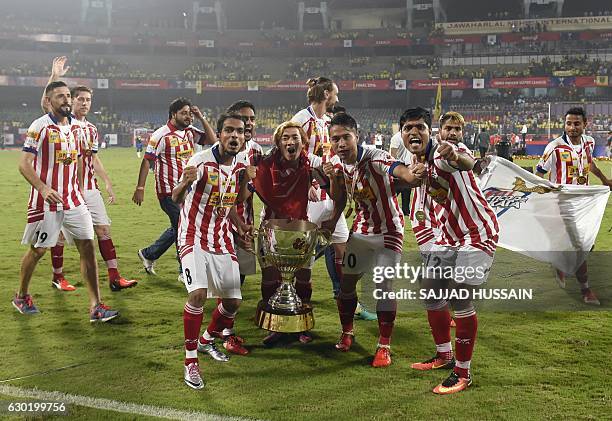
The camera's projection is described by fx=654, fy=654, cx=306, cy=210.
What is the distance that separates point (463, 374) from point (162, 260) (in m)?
5.59

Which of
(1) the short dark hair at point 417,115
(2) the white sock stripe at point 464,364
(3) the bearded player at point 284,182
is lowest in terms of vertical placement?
(2) the white sock stripe at point 464,364

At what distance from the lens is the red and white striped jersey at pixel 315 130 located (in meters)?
6.80

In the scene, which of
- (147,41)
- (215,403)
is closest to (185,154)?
(215,403)

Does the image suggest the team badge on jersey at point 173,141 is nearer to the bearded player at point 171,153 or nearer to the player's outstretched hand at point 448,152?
the bearded player at point 171,153

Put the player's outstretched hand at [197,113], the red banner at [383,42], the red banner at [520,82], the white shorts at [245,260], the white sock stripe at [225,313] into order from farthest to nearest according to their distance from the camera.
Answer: the red banner at [383,42], the red banner at [520,82], the player's outstretched hand at [197,113], the white shorts at [245,260], the white sock stripe at [225,313]

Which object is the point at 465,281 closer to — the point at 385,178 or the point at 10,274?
the point at 385,178

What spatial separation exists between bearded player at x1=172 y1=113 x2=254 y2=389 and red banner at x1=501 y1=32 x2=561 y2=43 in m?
52.3

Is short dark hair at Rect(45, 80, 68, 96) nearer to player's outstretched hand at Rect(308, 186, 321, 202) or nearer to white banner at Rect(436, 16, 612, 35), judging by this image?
player's outstretched hand at Rect(308, 186, 321, 202)

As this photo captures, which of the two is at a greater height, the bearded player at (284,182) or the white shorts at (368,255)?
the bearded player at (284,182)

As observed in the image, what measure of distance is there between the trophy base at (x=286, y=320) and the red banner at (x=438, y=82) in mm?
46602

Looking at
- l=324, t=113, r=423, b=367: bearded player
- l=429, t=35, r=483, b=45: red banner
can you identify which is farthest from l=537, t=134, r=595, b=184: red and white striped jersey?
l=429, t=35, r=483, b=45: red banner

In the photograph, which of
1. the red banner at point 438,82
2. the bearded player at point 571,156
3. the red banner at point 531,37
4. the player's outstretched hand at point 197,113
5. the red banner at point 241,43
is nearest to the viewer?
the player's outstretched hand at point 197,113

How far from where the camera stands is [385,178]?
4977 millimetres

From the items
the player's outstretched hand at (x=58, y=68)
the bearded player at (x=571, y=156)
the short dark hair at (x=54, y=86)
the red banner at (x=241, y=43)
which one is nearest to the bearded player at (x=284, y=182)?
the short dark hair at (x=54, y=86)
